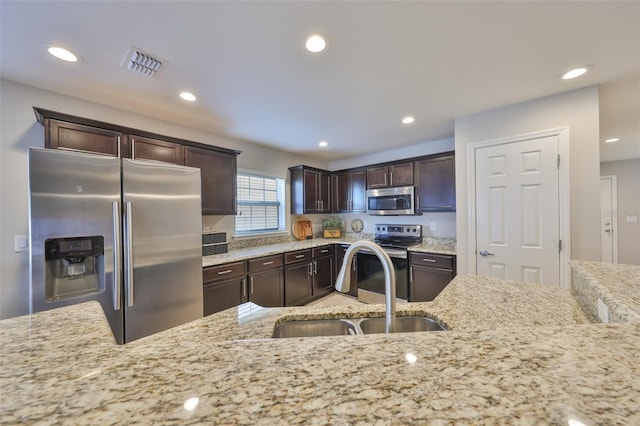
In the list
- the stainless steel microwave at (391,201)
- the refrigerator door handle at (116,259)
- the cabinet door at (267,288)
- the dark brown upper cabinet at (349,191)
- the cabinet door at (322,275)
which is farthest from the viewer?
the dark brown upper cabinet at (349,191)

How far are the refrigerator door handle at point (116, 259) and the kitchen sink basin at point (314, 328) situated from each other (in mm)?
1503

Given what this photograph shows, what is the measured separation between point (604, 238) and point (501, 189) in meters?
5.15

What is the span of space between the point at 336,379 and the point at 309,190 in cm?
374

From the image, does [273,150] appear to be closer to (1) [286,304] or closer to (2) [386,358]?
(1) [286,304]

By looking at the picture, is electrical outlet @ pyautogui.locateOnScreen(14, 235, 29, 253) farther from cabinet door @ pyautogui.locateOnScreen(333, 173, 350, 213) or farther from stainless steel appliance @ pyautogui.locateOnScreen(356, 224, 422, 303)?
cabinet door @ pyautogui.locateOnScreen(333, 173, 350, 213)

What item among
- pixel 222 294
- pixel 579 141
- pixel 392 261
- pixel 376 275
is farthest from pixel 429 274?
pixel 222 294

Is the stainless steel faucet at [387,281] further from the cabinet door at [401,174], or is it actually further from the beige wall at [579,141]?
the cabinet door at [401,174]

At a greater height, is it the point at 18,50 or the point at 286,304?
the point at 18,50

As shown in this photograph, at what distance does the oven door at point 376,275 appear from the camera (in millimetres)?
3221

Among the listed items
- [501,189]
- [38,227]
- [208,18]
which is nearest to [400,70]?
[208,18]

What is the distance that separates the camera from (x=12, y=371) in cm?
46

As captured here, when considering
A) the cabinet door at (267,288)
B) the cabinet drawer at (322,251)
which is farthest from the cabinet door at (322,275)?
the cabinet door at (267,288)

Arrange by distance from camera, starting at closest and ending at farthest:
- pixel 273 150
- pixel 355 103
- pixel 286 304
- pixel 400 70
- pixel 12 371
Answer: pixel 12 371 → pixel 400 70 → pixel 355 103 → pixel 286 304 → pixel 273 150

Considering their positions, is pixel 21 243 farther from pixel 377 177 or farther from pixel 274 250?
pixel 377 177
